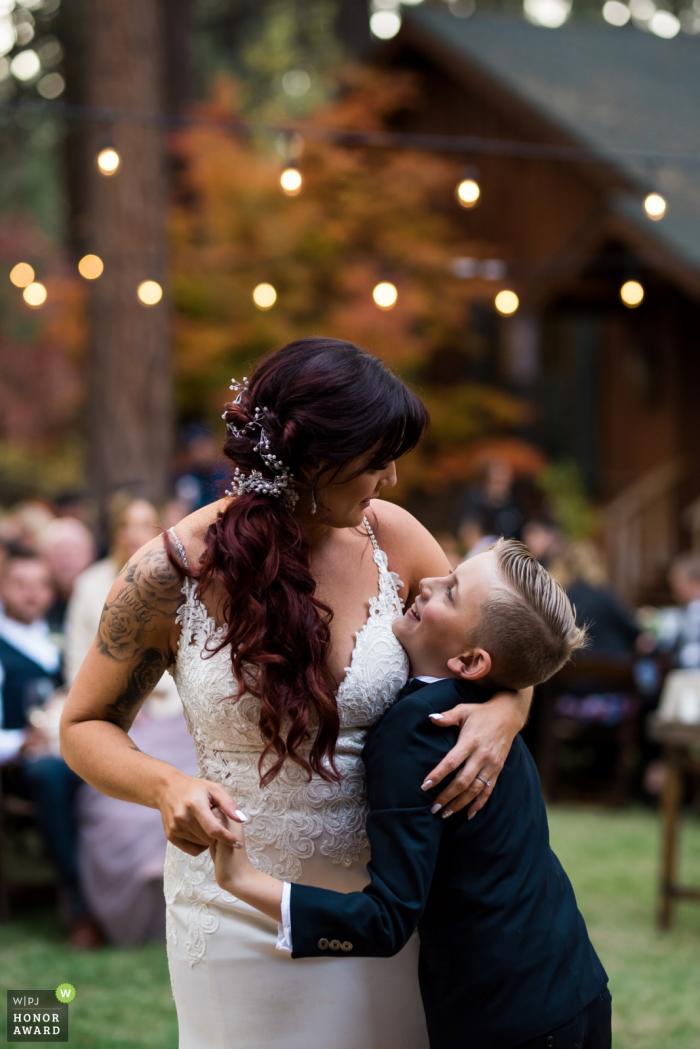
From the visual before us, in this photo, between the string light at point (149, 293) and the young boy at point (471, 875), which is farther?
the string light at point (149, 293)

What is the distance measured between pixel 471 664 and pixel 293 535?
0.41 m

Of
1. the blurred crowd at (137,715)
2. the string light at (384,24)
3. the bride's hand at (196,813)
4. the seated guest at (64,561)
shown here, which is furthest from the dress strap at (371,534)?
the string light at (384,24)

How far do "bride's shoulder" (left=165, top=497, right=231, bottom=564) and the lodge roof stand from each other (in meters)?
9.55

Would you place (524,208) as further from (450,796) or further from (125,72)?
(450,796)

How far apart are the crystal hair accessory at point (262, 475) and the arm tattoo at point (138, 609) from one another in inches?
8.6

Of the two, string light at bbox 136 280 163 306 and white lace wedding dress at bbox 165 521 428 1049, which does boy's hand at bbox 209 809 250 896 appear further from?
string light at bbox 136 280 163 306

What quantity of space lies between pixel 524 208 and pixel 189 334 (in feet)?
16.7

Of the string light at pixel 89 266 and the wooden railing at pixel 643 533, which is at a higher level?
the string light at pixel 89 266

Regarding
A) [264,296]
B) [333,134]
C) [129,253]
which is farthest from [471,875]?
[129,253]

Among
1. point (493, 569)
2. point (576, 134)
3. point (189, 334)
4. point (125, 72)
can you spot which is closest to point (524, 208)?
point (576, 134)

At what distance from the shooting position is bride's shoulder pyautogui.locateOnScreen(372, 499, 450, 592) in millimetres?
2344

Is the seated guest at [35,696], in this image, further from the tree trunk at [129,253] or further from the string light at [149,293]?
the tree trunk at [129,253]

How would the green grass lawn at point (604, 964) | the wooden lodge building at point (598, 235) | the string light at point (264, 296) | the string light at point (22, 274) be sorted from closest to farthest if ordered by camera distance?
1. the green grass lawn at point (604, 964)
2. the string light at point (264, 296)
3. the string light at point (22, 274)
4. the wooden lodge building at point (598, 235)

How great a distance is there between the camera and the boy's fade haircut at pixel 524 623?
1.93 meters
